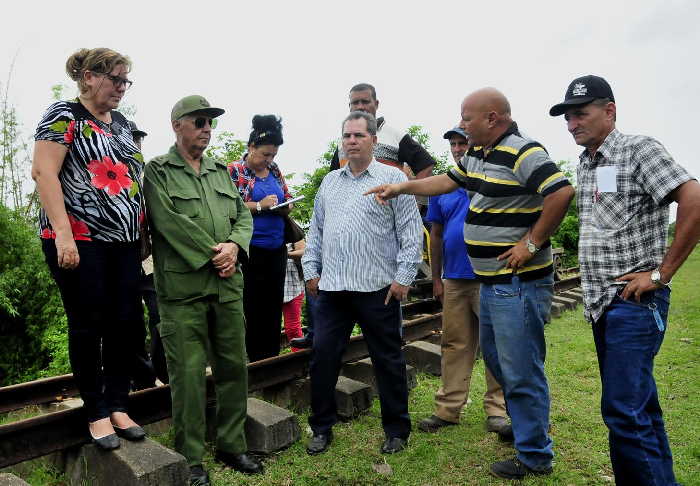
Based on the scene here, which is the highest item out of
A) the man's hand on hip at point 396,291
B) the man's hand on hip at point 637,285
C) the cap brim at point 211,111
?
the cap brim at point 211,111

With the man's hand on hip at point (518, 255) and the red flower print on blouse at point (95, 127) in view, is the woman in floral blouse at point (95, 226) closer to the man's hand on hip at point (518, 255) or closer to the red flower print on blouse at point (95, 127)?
the red flower print on blouse at point (95, 127)

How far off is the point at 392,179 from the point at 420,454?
1919 mm

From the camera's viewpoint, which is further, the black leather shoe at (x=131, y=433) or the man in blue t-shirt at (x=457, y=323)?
the man in blue t-shirt at (x=457, y=323)

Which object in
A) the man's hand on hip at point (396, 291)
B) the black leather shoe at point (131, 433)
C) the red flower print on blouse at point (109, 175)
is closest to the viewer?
the red flower print on blouse at point (109, 175)

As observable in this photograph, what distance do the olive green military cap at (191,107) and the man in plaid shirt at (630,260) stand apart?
208 cm

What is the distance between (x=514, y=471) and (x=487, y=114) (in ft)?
7.28

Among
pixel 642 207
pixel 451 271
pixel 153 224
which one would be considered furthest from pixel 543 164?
pixel 153 224

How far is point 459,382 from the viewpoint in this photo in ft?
14.1

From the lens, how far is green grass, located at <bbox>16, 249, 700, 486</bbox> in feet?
11.1

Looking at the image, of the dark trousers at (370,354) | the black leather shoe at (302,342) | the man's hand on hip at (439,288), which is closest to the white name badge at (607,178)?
the dark trousers at (370,354)

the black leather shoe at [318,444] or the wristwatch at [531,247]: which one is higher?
the wristwatch at [531,247]

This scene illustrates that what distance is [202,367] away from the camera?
3336 millimetres

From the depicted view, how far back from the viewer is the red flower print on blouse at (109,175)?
2.99 metres

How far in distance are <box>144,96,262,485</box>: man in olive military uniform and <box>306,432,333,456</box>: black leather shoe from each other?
1.35 feet
